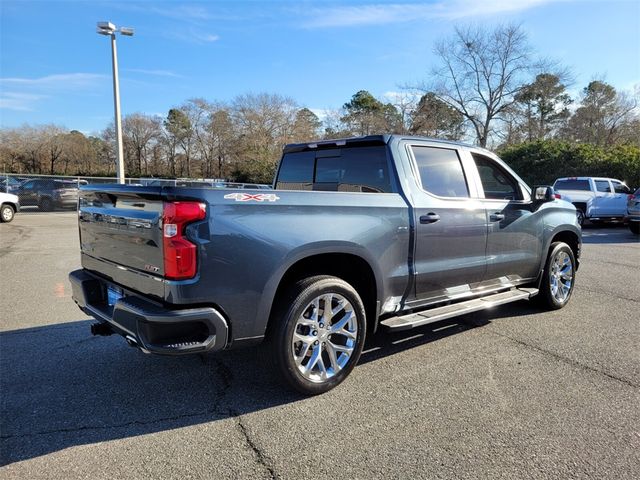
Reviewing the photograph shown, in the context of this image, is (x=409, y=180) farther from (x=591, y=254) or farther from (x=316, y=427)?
(x=591, y=254)

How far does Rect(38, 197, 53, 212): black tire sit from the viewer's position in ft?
69.5

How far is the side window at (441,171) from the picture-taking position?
4242mm

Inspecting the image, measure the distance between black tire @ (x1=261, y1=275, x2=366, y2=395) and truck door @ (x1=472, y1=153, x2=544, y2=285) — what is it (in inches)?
73.8

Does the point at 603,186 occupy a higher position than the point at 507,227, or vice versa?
the point at 603,186

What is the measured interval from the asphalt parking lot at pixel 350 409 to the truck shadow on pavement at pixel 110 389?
1 centimetres

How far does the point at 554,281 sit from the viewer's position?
5703 mm

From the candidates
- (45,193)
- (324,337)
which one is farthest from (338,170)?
(45,193)

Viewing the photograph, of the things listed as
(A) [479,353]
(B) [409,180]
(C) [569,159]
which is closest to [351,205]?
(B) [409,180]

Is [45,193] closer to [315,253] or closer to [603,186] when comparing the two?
[315,253]

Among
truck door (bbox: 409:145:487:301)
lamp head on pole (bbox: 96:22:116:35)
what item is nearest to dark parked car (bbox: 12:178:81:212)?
lamp head on pole (bbox: 96:22:116:35)

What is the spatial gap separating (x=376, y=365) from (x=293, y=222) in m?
1.59

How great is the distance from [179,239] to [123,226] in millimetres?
683

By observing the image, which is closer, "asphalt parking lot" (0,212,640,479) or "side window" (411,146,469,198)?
"asphalt parking lot" (0,212,640,479)

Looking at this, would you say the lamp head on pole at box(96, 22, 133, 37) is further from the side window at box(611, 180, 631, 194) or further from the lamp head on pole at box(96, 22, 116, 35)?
the side window at box(611, 180, 631, 194)
